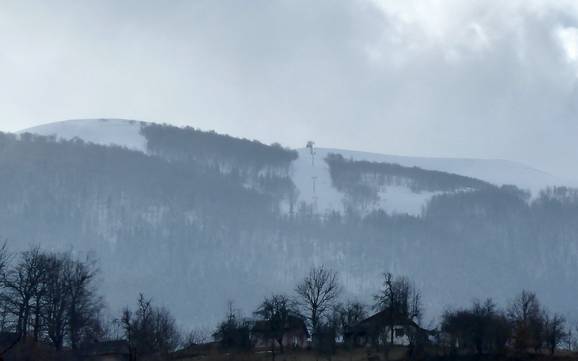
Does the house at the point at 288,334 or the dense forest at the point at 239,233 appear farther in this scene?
the dense forest at the point at 239,233

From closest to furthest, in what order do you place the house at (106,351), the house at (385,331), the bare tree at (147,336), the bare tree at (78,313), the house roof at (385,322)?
the bare tree at (147,336)
the bare tree at (78,313)
the house at (106,351)
the house at (385,331)
the house roof at (385,322)

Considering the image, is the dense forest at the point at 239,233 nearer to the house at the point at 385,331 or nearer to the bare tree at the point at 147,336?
the house at the point at 385,331

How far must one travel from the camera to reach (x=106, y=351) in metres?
69.4

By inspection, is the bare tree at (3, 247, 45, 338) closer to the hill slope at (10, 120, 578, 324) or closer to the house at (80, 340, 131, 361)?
the house at (80, 340, 131, 361)

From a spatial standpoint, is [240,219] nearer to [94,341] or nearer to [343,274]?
[343,274]

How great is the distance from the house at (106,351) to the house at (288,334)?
9667 mm

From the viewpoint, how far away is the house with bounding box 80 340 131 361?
6588 cm

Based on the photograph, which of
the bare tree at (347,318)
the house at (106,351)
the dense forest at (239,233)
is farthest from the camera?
the dense forest at (239,233)

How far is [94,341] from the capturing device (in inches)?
2758

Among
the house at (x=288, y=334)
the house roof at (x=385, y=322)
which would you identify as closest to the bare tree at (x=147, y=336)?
the house at (x=288, y=334)

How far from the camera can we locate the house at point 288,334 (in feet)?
233

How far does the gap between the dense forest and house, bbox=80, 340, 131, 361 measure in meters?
50.7

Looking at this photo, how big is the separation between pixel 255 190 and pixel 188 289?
58729 mm

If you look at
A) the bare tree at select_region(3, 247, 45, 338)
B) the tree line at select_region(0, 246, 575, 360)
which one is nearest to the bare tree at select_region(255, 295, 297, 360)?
the tree line at select_region(0, 246, 575, 360)
